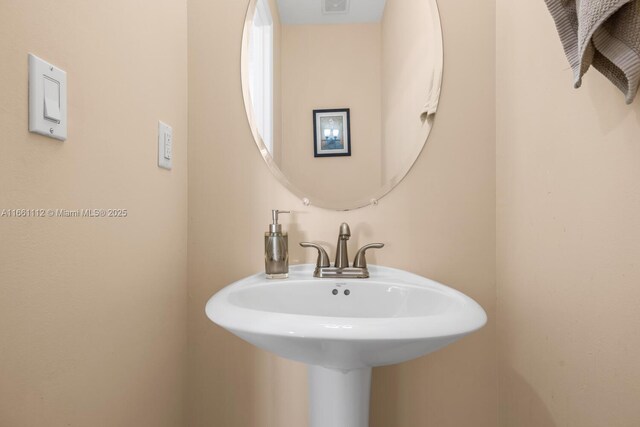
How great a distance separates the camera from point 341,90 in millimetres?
1037

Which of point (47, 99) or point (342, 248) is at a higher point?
point (47, 99)

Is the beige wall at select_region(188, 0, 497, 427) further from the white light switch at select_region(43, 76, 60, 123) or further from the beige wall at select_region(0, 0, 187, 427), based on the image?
the white light switch at select_region(43, 76, 60, 123)

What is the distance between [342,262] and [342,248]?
4 centimetres

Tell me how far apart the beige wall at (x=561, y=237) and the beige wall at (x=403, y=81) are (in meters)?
0.22

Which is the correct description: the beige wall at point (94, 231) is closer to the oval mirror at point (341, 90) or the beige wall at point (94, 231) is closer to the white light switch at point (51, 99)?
the white light switch at point (51, 99)

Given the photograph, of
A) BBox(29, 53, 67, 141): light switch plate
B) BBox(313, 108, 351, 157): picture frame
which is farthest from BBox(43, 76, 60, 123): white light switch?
BBox(313, 108, 351, 157): picture frame

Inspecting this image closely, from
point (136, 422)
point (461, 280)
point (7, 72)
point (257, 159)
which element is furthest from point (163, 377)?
point (461, 280)

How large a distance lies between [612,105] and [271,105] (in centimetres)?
A: 80

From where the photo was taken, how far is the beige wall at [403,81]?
3.36 feet

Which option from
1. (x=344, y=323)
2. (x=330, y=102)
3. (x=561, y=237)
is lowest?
(x=344, y=323)

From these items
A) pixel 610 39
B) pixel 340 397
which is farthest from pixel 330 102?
pixel 340 397

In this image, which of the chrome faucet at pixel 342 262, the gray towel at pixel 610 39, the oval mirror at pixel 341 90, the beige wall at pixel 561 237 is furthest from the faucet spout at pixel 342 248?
the gray towel at pixel 610 39

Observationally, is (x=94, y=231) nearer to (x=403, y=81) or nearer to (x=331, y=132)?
(x=331, y=132)

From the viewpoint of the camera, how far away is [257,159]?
104cm
